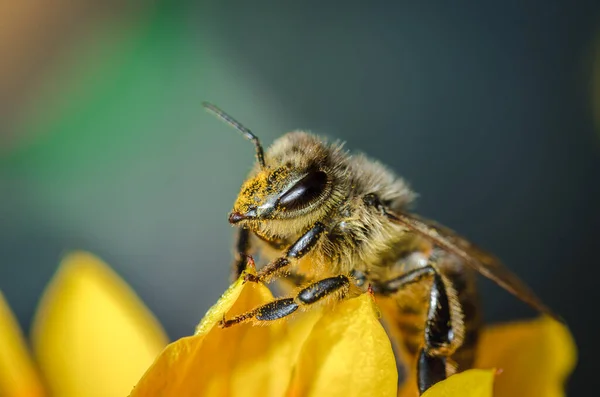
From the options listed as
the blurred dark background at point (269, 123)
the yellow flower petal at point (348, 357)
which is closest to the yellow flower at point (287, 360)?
the yellow flower petal at point (348, 357)

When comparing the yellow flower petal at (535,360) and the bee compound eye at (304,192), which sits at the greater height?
the bee compound eye at (304,192)

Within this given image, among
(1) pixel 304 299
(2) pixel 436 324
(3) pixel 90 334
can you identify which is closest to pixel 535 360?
(2) pixel 436 324

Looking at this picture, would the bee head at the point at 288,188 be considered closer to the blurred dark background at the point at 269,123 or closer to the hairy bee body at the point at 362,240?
the hairy bee body at the point at 362,240

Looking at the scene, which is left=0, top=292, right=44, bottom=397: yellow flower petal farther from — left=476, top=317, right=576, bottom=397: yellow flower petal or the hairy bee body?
left=476, top=317, right=576, bottom=397: yellow flower petal

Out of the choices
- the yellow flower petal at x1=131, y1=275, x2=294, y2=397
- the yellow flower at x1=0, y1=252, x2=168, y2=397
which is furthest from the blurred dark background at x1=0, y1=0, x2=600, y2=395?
the yellow flower petal at x1=131, y1=275, x2=294, y2=397

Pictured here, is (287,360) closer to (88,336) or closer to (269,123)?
(88,336)

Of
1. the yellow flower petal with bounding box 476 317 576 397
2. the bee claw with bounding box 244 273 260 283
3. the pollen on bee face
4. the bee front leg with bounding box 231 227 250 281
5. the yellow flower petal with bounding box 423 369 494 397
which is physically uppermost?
the pollen on bee face

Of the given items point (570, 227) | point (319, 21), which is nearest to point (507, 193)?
Answer: point (570, 227)
